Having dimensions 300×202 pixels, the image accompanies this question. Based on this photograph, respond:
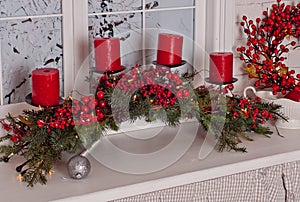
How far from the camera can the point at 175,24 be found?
2613mm


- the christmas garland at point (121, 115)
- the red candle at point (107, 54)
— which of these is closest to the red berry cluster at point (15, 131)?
the christmas garland at point (121, 115)

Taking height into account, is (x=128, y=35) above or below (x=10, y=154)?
above

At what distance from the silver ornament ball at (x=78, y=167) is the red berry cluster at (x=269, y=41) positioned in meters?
0.94

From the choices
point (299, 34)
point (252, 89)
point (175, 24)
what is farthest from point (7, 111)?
point (299, 34)

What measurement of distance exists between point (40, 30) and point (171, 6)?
56 cm

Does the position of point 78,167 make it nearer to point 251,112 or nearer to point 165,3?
point 251,112

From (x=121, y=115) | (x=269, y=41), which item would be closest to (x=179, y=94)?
(x=121, y=115)

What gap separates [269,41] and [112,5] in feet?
2.32

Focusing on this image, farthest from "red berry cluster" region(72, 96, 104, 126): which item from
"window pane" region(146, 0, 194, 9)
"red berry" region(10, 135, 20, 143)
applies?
"window pane" region(146, 0, 194, 9)

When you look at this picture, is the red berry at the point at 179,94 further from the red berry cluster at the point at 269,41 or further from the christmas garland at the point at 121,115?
the red berry cluster at the point at 269,41

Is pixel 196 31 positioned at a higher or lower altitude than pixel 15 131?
higher

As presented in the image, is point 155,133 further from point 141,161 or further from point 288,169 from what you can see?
point 288,169

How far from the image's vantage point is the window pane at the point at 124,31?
8.04 feet

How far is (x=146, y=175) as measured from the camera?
207 cm
